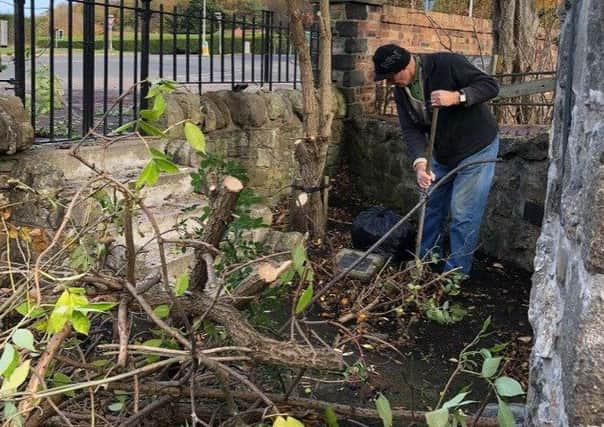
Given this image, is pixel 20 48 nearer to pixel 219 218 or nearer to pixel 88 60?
pixel 88 60

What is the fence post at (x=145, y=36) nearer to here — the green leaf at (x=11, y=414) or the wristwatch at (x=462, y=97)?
the wristwatch at (x=462, y=97)

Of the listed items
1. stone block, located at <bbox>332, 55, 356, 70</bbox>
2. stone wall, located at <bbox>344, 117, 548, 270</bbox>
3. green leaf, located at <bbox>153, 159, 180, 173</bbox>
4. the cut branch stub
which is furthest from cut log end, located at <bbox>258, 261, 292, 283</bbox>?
stone block, located at <bbox>332, 55, 356, 70</bbox>

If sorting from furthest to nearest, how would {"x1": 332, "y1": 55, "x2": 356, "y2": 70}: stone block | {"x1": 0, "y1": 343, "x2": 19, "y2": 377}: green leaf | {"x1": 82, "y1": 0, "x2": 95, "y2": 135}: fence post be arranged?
{"x1": 332, "y1": 55, "x2": 356, "y2": 70}: stone block, {"x1": 82, "y1": 0, "x2": 95, "y2": 135}: fence post, {"x1": 0, "y1": 343, "x2": 19, "y2": 377}: green leaf

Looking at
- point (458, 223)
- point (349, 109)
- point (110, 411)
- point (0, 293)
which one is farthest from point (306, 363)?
point (349, 109)

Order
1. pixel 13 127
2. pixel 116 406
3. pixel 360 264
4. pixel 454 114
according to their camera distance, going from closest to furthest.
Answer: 1. pixel 116 406
2. pixel 13 127
3. pixel 454 114
4. pixel 360 264

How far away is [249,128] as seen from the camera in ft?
23.1

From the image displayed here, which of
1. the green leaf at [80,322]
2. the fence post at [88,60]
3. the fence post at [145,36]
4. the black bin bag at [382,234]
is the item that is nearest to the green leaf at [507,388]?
the green leaf at [80,322]

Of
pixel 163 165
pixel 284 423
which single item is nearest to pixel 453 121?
pixel 163 165

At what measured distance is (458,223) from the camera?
5516 mm

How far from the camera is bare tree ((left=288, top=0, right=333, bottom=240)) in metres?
5.89

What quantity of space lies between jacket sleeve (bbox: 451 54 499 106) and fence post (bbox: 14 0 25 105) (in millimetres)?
2740

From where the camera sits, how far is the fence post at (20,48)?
4.82m

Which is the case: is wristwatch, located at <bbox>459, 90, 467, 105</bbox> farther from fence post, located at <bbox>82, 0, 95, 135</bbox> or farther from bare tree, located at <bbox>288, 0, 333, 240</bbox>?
fence post, located at <bbox>82, 0, 95, 135</bbox>

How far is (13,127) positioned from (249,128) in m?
2.78
